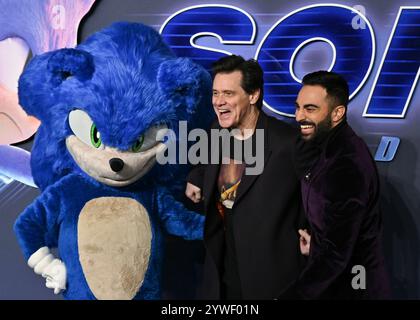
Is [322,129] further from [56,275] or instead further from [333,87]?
[56,275]

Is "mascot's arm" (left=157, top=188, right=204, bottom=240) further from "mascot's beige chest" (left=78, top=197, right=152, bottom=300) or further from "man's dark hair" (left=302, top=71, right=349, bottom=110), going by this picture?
"man's dark hair" (left=302, top=71, right=349, bottom=110)

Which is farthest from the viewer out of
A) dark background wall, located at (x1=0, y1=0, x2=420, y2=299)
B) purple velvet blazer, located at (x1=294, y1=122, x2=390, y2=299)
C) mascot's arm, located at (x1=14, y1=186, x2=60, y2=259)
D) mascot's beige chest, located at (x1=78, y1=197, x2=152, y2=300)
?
dark background wall, located at (x1=0, y1=0, x2=420, y2=299)

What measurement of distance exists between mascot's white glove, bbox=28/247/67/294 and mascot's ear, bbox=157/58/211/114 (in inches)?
29.9


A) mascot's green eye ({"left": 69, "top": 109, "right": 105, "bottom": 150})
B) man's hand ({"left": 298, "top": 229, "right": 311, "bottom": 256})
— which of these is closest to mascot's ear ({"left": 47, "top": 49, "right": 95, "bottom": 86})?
mascot's green eye ({"left": 69, "top": 109, "right": 105, "bottom": 150})

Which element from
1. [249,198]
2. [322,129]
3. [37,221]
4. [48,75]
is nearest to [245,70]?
[322,129]

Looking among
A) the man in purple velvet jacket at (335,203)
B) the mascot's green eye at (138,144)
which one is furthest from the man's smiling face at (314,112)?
the mascot's green eye at (138,144)

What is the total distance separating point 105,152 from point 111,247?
355 mm

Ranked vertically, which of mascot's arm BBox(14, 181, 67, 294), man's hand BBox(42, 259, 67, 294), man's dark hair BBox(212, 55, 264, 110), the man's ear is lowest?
man's hand BBox(42, 259, 67, 294)

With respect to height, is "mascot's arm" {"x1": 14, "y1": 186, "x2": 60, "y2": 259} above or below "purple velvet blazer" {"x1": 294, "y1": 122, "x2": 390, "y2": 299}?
below

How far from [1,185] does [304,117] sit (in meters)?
1.44

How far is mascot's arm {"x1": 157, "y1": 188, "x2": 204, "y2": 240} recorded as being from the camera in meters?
2.91

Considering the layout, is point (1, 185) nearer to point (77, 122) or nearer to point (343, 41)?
point (77, 122)

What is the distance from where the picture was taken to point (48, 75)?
9.08 ft
